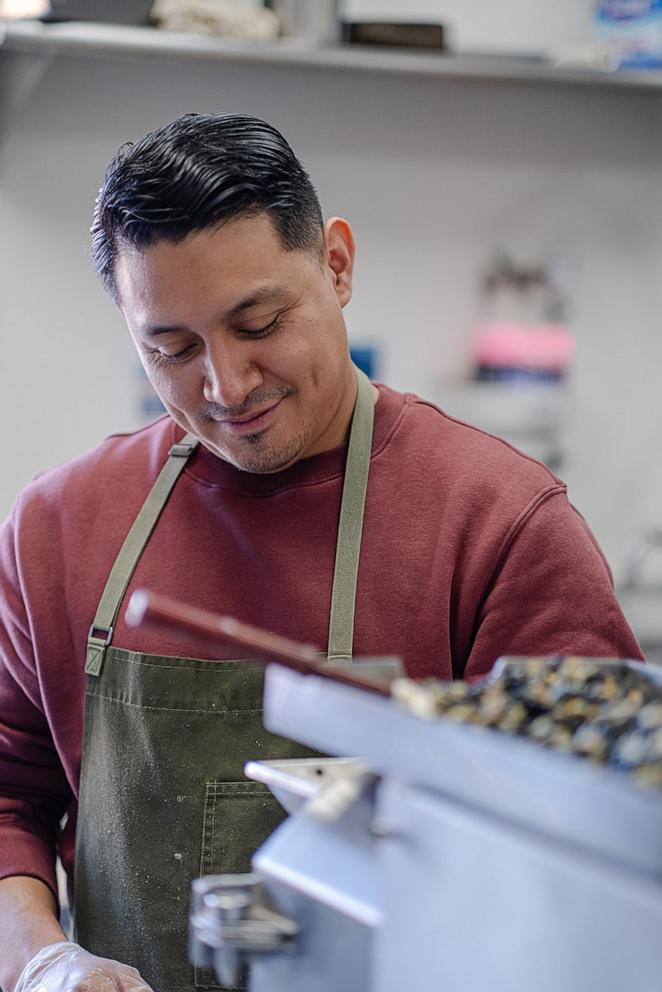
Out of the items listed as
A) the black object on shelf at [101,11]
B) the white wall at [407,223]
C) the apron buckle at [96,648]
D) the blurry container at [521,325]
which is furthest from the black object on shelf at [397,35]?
the apron buckle at [96,648]

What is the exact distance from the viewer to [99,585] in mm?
1486

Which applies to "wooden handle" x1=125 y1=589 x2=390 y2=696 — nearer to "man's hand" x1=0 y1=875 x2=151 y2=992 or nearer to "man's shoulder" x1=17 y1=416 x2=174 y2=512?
"man's hand" x1=0 y1=875 x2=151 y2=992

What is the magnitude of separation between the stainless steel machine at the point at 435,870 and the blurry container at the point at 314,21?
201 centimetres

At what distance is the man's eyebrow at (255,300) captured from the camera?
4.12 ft

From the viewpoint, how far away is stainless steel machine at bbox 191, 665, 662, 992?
621 mm

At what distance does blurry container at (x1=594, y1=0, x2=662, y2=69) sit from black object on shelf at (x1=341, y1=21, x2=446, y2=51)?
431 millimetres

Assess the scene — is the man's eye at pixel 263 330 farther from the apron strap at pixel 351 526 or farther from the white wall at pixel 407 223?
the white wall at pixel 407 223

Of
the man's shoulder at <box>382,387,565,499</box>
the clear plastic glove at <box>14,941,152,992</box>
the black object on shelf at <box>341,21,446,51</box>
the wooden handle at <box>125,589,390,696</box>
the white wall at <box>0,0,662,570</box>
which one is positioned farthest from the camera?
the white wall at <box>0,0,662,570</box>

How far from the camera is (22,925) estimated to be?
1352 mm

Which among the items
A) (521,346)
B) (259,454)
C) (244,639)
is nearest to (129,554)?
(259,454)

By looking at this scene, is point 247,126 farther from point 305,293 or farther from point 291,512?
point 291,512

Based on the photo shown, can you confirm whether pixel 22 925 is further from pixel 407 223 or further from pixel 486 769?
pixel 407 223

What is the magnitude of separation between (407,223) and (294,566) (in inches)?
62.9

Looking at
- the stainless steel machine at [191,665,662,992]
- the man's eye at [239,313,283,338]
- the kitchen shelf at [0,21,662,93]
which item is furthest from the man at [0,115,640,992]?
the kitchen shelf at [0,21,662,93]
